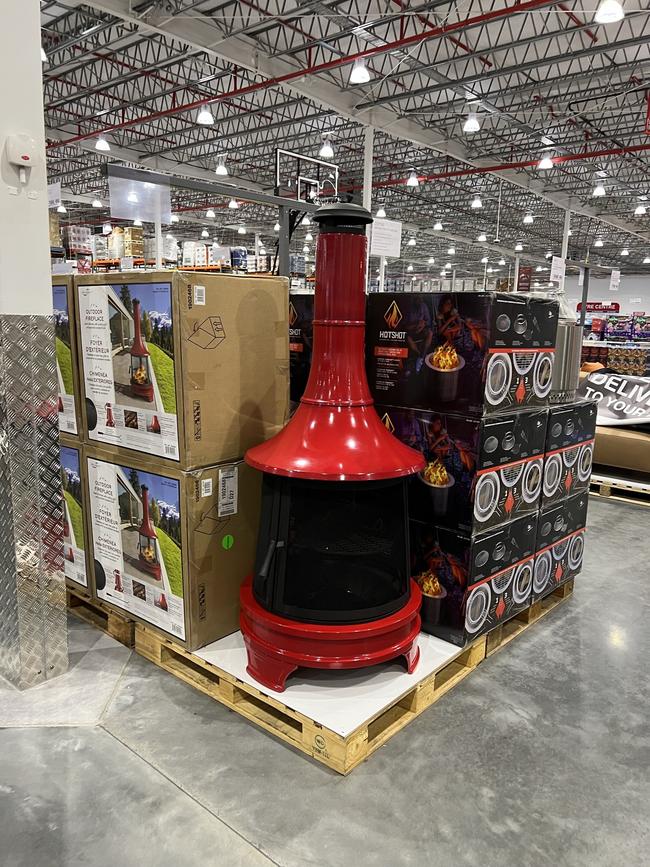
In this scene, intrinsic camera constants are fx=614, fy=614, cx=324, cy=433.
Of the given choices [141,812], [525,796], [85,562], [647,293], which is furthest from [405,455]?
[647,293]

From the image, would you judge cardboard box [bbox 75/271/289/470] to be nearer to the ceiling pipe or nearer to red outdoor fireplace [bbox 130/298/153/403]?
red outdoor fireplace [bbox 130/298/153/403]

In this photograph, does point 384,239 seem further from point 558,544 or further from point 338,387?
point 338,387

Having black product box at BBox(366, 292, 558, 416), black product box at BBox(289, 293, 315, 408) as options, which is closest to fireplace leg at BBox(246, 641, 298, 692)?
black product box at BBox(366, 292, 558, 416)

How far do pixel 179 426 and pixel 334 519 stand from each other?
758mm

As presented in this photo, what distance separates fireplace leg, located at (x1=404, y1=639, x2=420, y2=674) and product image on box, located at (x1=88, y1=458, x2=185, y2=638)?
1.00 metres

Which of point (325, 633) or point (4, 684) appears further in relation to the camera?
point (4, 684)

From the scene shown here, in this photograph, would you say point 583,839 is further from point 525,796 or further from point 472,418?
point 472,418

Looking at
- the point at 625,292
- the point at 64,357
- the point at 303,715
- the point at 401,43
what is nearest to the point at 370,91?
the point at 401,43

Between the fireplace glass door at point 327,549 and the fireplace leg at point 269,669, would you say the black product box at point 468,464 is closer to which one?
the fireplace glass door at point 327,549

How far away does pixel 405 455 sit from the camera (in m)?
2.48

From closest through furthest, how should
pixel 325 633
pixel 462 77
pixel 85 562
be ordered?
pixel 325 633 → pixel 85 562 → pixel 462 77

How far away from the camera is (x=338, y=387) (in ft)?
8.23

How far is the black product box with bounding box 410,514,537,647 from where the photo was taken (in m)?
2.83

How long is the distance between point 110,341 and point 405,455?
145 cm
